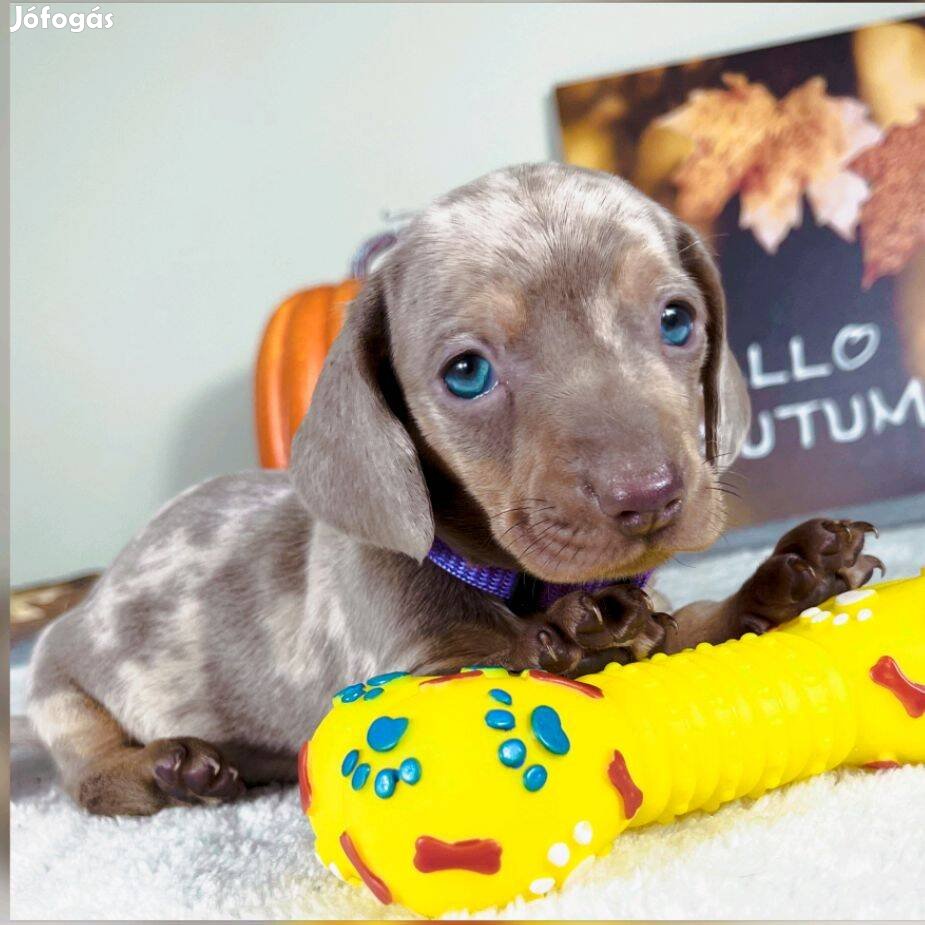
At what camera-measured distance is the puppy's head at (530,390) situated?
6.55 feet

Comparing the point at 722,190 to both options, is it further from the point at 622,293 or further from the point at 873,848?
the point at 873,848

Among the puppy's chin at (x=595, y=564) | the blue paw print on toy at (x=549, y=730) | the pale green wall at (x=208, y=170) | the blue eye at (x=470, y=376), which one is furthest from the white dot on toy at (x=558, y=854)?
the pale green wall at (x=208, y=170)

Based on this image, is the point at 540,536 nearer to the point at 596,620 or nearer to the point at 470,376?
the point at 596,620

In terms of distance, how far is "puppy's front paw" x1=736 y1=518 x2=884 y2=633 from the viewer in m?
2.27

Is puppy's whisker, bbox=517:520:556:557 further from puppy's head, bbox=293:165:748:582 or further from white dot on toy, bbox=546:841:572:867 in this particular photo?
white dot on toy, bbox=546:841:572:867

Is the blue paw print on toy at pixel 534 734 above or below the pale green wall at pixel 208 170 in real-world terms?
below

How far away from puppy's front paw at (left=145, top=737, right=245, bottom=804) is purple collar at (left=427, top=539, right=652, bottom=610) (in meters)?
0.72

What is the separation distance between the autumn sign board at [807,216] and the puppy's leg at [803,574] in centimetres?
338

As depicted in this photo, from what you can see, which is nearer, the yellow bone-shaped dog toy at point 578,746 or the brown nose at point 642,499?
the yellow bone-shaped dog toy at point 578,746

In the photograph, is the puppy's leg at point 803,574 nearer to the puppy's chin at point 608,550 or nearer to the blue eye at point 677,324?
the puppy's chin at point 608,550

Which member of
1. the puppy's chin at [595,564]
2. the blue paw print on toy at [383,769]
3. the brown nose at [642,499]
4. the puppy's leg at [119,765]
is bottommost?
the puppy's leg at [119,765]

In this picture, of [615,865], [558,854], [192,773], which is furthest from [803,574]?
[192,773]

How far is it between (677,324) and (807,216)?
399 cm

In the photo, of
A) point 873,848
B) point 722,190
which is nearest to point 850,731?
point 873,848
